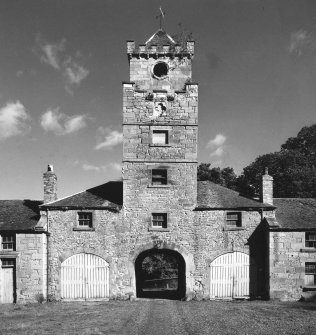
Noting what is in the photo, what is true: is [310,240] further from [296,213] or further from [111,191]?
[111,191]

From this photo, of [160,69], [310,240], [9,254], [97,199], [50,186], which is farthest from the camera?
[160,69]

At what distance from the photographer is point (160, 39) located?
28406mm

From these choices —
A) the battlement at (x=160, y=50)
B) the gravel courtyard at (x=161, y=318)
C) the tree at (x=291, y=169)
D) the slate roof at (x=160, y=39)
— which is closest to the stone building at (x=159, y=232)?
the gravel courtyard at (x=161, y=318)

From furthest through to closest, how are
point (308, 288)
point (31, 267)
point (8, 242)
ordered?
A: point (8, 242) → point (31, 267) → point (308, 288)

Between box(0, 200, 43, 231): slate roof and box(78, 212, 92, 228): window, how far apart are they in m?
3.11

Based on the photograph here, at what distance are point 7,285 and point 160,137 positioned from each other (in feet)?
47.2

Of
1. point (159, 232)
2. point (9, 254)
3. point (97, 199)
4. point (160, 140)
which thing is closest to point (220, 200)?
point (159, 232)

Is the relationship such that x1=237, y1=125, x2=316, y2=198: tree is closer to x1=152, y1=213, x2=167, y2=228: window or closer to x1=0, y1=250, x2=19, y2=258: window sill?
x1=152, y1=213, x2=167, y2=228: window

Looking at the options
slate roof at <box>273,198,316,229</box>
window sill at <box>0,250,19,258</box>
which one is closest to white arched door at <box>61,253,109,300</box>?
window sill at <box>0,250,19,258</box>

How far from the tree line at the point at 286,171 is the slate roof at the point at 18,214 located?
91.6ft

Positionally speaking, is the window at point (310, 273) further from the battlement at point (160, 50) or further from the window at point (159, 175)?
the battlement at point (160, 50)

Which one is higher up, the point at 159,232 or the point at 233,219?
the point at 233,219

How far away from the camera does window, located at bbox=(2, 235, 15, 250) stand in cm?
2506

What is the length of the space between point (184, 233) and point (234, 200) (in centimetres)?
433
